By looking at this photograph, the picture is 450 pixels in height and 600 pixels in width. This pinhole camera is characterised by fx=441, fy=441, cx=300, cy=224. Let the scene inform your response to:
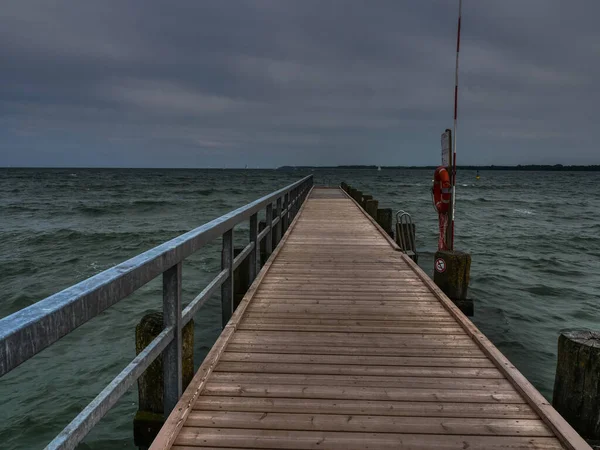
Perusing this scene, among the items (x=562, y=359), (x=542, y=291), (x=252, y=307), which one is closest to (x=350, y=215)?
(x=542, y=291)

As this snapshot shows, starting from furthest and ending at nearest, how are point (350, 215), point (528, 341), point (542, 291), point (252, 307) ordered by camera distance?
point (350, 215) → point (542, 291) → point (528, 341) → point (252, 307)

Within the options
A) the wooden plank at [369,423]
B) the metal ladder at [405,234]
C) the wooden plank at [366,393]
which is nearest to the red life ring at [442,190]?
the metal ladder at [405,234]

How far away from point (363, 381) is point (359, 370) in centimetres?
17

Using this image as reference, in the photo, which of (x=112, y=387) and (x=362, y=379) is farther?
(x=362, y=379)

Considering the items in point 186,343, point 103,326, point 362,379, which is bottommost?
point 103,326

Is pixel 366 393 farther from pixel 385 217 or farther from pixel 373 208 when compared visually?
pixel 373 208

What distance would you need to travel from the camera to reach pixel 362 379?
3.00 m

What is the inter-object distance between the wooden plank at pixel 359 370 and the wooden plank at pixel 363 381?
0.19ft

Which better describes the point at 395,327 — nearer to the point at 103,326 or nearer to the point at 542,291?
the point at 103,326

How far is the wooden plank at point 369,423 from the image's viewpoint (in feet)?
7.88

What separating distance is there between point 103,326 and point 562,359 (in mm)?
7645

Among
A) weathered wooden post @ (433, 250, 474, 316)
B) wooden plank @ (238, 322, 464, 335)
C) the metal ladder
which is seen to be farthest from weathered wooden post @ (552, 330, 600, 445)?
the metal ladder

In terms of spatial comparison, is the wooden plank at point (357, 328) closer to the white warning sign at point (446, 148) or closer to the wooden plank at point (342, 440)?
the wooden plank at point (342, 440)

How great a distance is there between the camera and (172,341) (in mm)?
2461
